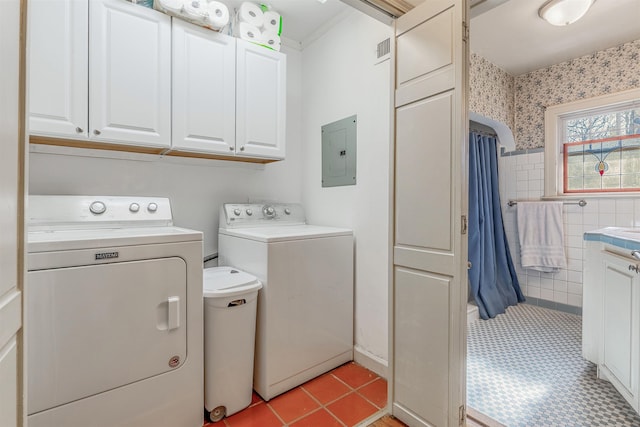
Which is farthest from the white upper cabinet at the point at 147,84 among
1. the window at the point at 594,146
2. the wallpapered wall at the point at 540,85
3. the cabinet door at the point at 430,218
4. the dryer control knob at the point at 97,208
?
the window at the point at 594,146

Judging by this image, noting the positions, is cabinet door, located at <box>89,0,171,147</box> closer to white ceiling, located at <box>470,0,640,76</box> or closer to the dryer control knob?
the dryer control knob

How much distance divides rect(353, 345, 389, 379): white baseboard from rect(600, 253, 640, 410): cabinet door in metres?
1.21

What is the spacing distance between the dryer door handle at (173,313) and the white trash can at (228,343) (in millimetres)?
151

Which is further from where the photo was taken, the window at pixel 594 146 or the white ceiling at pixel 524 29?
the window at pixel 594 146

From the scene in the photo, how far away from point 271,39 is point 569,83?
2.95 m

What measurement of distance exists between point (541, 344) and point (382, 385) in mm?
1437

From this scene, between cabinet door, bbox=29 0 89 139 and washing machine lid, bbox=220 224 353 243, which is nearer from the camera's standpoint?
cabinet door, bbox=29 0 89 139

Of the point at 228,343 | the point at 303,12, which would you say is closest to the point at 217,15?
the point at 303,12

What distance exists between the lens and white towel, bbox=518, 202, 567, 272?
3.05 meters

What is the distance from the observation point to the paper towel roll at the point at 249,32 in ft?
6.59

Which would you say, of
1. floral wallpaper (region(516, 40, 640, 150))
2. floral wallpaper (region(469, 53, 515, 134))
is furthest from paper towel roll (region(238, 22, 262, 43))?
floral wallpaper (region(516, 40, 640, 150))

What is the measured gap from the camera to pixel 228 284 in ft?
5.33

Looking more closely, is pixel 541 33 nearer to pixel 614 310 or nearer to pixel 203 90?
pixel 614 310

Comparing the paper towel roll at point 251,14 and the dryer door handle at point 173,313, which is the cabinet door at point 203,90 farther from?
the dryer door handle at point 173,313
